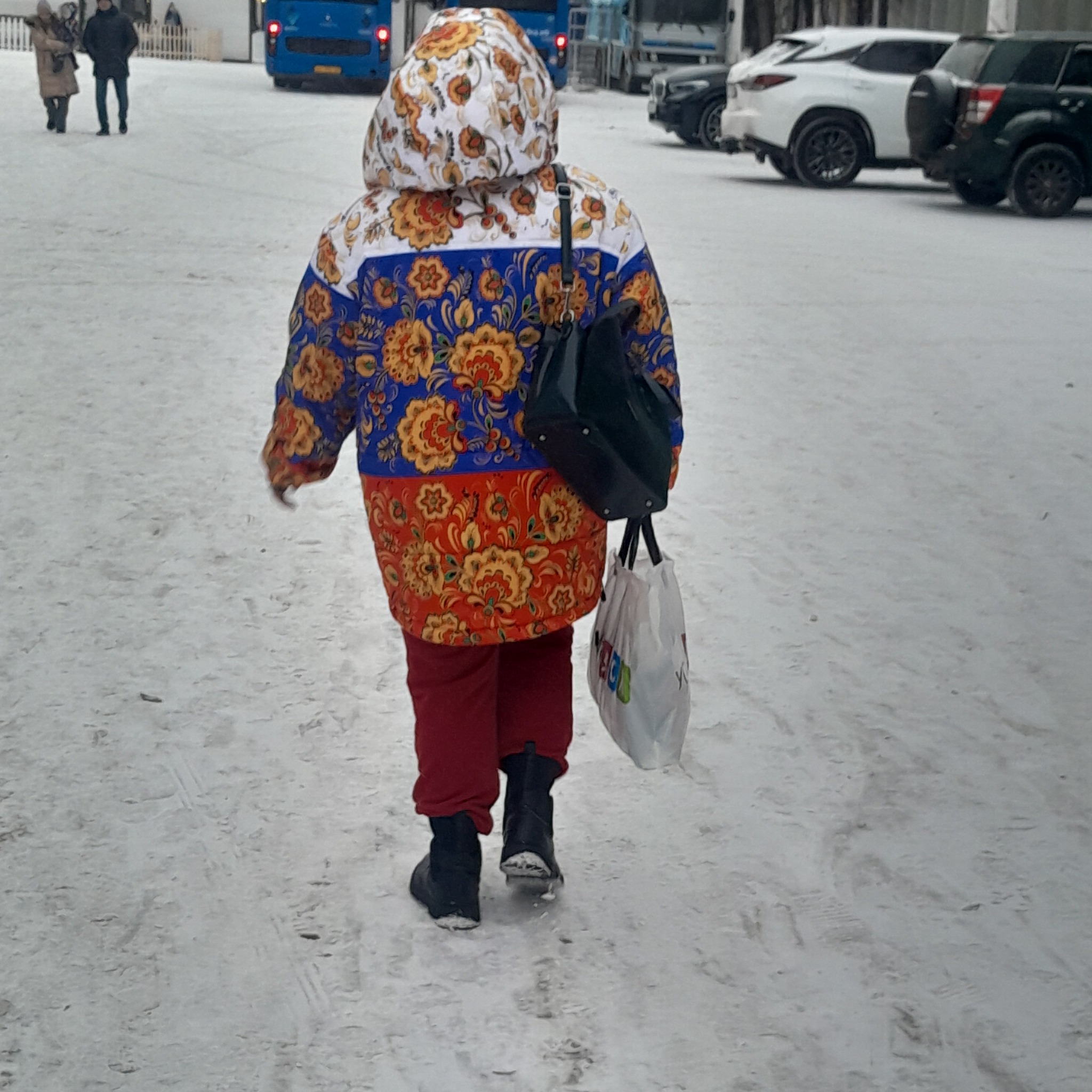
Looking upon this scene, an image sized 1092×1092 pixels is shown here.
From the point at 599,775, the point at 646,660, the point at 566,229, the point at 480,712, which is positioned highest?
the point at 566,229

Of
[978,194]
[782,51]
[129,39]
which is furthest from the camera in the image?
[129,39]

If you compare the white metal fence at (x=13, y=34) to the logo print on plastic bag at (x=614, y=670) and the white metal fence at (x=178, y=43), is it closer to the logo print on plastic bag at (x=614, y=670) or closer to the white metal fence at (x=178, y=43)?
the white metal fence at (x=178, y=43)

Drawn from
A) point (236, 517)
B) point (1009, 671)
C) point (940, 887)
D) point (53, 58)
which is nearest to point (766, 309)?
point (236, 517)

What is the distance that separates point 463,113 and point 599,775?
178cm

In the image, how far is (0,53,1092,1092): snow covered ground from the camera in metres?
3.13

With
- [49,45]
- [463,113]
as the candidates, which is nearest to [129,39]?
[49,45]

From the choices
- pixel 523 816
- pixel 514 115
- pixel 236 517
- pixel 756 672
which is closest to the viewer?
pixel 514 115

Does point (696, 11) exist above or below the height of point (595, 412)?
above

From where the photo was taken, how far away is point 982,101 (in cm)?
1667

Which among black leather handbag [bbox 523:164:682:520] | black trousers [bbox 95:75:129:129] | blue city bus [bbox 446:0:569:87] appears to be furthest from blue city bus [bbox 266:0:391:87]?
black leather handbag [bbox 523:164:682:520]

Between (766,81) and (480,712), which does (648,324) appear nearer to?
(480,712)

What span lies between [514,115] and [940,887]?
178 cm

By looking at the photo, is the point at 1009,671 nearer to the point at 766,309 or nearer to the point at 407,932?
the point at 407,932

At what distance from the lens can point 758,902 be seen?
3633 millimetres
